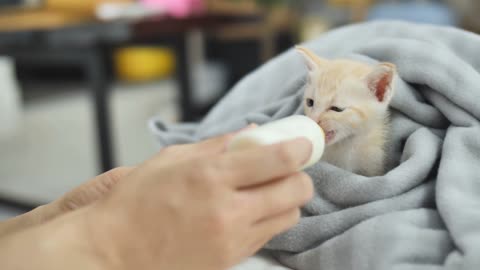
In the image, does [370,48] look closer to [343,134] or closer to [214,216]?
[343,134]

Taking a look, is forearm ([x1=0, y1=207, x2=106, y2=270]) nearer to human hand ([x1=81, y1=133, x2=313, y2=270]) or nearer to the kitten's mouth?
human hand ([x1=81, y1=133, x2=313, y2=270])

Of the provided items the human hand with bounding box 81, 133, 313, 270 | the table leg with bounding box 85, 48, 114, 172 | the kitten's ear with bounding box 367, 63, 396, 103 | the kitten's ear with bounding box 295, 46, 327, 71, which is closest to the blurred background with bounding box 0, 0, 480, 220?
the table leg with bounding box 85, 48, 114, 172

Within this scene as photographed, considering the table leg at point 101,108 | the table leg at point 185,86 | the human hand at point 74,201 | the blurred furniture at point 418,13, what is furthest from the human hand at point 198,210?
the blurred furniture at point 418,13

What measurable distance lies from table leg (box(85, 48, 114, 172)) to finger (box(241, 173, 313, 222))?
1.23 m

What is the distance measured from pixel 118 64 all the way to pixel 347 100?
117 inches

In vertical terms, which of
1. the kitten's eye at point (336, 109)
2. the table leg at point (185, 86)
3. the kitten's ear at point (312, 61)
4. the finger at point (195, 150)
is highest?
the kitten's ear at point (312, 61)

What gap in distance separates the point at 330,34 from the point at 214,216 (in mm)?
694

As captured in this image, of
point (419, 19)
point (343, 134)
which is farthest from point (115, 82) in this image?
point (343, 134)

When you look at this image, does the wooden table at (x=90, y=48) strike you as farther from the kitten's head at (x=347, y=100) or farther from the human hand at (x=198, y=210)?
the human hand at (x=198, y=210)

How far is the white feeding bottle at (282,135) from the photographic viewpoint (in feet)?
1.69

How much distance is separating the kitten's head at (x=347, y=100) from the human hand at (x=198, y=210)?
290 mm

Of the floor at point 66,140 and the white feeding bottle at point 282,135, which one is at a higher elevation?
the white feeding bottle at point 282,135

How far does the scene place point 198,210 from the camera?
458mm

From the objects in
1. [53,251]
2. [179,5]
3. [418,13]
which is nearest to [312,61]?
[53,251]
